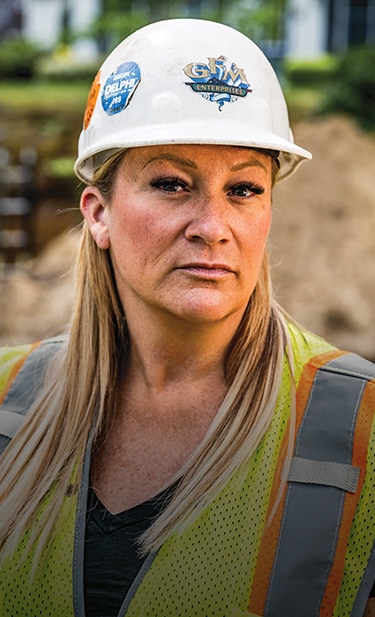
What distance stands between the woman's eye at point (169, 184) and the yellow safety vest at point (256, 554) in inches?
26.9

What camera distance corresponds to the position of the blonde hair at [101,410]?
255cm

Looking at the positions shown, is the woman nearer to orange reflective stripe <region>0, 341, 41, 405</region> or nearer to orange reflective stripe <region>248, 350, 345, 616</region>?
orange reflective stripe <region>248, 350, 345, 616</region>

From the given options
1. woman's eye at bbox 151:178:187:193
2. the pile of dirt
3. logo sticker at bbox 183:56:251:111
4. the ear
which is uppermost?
logo sticker at bbox 183:56:251:111

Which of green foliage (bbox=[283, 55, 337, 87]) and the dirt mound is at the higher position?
green foliage (bbox=[283, 55, 337, 87])

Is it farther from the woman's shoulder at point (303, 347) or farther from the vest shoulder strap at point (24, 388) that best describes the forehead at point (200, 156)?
the vest shoulder strap at point (24, 388)

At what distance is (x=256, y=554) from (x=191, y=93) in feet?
4.07

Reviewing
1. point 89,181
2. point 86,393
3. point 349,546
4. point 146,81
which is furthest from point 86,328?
point 349,546

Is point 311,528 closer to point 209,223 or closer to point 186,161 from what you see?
point 209,223

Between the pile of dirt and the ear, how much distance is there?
214 inches

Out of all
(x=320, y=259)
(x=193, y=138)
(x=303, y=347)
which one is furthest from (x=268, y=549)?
(x=320, y=259)

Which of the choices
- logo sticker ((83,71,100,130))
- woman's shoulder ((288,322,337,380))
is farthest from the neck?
logo sticker ((83,71,100,130))

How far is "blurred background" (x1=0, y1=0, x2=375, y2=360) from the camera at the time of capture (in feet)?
29.8

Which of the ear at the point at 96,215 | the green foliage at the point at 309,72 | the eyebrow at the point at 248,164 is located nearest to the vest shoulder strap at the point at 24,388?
the ear at the point at 96,215

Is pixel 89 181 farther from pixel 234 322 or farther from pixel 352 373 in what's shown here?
pixel 352 373
